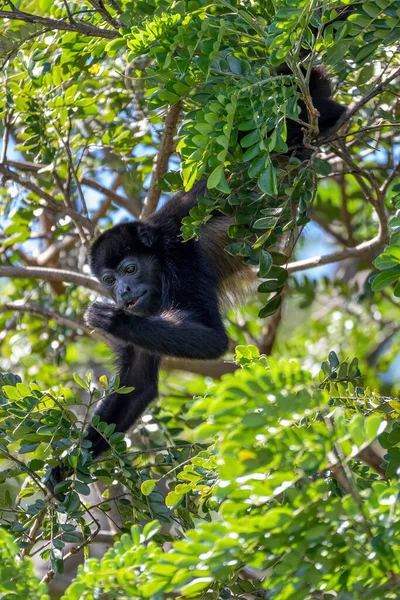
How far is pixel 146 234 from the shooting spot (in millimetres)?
4852

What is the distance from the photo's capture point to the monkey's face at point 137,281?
488 cm

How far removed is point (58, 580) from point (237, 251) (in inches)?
132

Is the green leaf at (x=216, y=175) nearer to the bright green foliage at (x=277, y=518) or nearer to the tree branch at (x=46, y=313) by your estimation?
the bright green foliage at (x=277, y=518)

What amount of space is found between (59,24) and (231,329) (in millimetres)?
3005

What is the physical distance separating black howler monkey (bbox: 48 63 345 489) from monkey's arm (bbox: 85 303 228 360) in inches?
2.0

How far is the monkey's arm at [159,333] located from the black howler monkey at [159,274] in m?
0.05

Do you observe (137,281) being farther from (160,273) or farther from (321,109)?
(321,109)

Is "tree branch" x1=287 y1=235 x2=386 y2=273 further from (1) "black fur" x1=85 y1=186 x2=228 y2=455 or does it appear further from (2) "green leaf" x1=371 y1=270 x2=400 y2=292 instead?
(2) "green leaf" x1=371 y1=270 x2=400 y2=292

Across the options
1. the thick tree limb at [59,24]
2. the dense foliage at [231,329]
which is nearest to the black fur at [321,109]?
the dense foliage at [231,329]

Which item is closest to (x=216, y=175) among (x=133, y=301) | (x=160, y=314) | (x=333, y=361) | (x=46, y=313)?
(x=333, y=361)

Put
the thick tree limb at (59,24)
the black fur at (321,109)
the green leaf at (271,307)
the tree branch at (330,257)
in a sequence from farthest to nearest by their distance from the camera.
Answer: the tree branch at (330,257)
the black fur at (321,109)
the thick tree limb at (59,24)
the green leaf at (271,307)

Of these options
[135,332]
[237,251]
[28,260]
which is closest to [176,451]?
[135,332]

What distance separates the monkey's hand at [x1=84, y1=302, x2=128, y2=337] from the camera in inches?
166

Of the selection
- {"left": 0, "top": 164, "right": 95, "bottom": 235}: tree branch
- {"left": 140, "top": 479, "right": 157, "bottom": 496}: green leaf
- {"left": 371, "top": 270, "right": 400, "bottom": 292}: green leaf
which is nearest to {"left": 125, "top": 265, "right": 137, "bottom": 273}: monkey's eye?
{"left": 0, "top": 164, "right": 95, "bottom": 235}: tree branch
